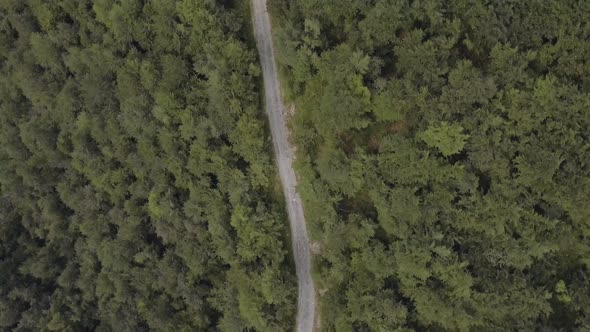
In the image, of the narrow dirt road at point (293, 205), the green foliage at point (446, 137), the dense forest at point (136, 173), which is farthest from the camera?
the narrow dirt road at point (293, 205)

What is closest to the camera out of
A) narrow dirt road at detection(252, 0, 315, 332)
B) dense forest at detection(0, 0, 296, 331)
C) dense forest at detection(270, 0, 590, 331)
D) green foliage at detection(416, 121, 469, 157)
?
dense forest at detection(270, 0, 590, 331)

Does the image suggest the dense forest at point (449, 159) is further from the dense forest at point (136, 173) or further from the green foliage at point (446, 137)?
the dense forest at point (136, 173)

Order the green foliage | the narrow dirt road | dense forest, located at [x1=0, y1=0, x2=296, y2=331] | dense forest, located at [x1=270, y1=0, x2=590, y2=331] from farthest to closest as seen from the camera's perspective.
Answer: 1. the narrow dirt road
2. dense forest, located at [x1=0, y1=0, x2=296, y2=331]
3. the green foliage
4. dense forest, located at [x1=270, y1=0, x2=590, y2=331]

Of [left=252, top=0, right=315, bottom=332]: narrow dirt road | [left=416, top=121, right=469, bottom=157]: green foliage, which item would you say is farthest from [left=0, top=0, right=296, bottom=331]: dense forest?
[left=416, top=121, right=469, bottom=157]: green foliage

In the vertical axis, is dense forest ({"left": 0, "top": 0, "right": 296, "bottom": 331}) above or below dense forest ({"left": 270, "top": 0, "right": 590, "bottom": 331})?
below

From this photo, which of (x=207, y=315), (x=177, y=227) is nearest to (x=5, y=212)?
(x=177, y=227)

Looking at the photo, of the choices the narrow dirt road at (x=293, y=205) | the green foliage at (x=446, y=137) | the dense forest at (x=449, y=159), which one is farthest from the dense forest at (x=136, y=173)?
the green foliage at (x=446, y=137)

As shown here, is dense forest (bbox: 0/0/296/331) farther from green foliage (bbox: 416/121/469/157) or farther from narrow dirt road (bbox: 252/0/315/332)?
green foliage (bbox: 416/121/469/157)

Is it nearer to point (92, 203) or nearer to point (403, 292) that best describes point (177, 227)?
point (92, 203)
